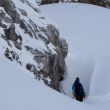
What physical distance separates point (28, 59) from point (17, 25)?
4.19 feet

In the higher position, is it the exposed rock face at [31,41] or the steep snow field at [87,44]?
the exposed rock face at [31,41]

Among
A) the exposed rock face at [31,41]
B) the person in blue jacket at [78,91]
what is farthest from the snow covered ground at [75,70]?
the exposed rock face at [31,41]

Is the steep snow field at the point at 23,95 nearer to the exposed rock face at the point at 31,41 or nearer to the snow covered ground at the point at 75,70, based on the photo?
the snow covered ground at the point at 75,70

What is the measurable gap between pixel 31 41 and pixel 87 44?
534cm

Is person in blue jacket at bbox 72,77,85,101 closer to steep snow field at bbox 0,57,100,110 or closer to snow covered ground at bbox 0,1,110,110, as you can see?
snow covered ground at bbox 0,1,110,110

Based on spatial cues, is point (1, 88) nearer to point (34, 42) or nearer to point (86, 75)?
point (34, 42)

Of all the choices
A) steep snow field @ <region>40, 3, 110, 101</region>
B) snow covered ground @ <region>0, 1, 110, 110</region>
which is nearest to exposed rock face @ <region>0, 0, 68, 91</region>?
snow covered ground @ <region>0, 1, 110, 110</region>

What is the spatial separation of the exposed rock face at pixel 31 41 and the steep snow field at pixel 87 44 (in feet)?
3.35

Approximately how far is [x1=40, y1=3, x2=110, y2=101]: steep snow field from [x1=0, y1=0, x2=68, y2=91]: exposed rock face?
102 centimetres

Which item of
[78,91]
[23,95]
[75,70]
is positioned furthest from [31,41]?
[23,95]

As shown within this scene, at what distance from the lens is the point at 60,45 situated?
1498 centimetres

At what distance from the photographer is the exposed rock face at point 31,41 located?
11.5 metres

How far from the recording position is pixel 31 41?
12688 millimetres

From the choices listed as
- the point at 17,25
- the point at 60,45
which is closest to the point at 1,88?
the point at 17,25
